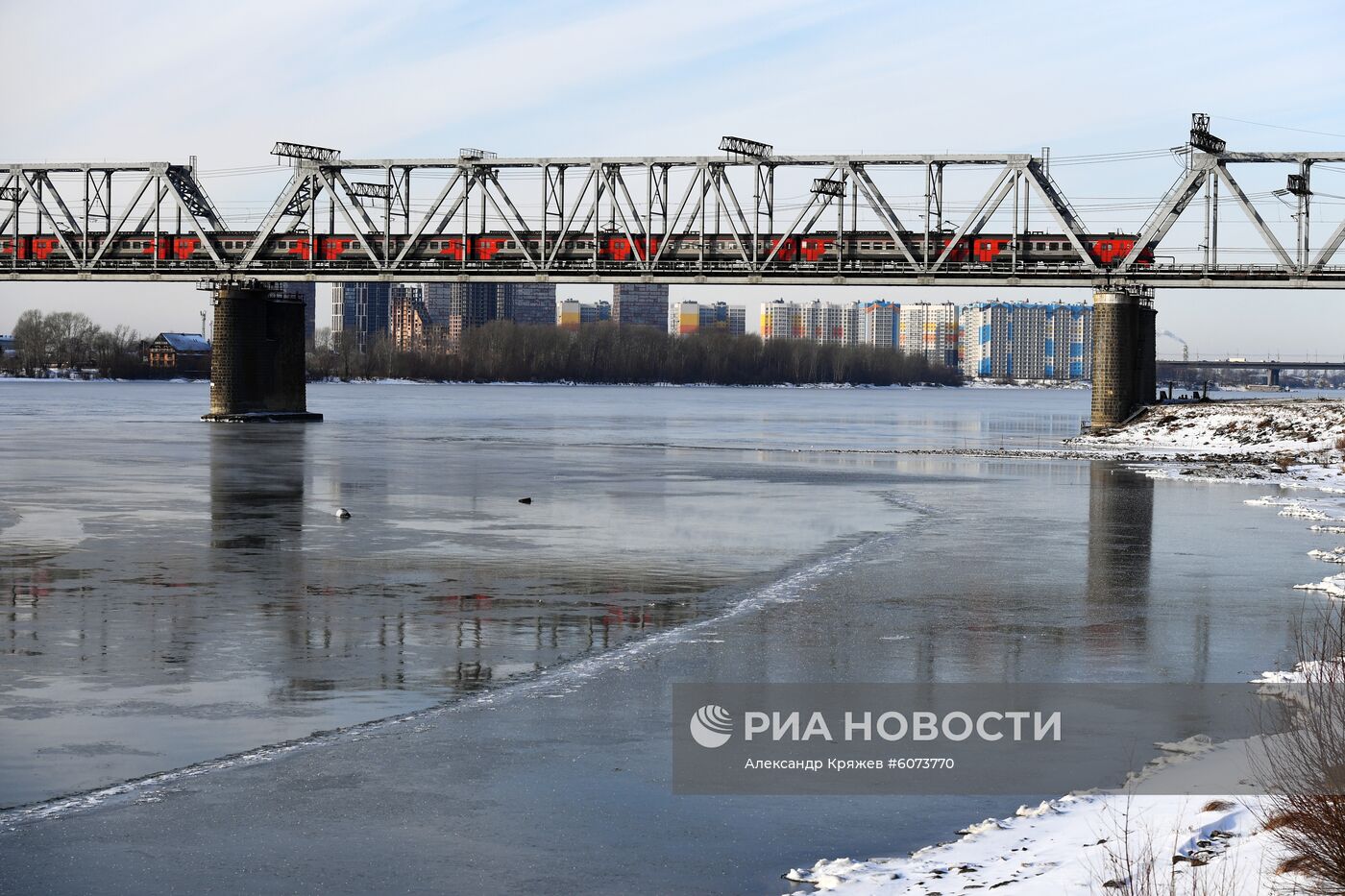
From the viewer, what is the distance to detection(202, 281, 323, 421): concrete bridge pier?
78.4 metres

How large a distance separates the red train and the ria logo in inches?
2702

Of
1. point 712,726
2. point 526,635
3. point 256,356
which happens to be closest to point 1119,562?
point 526,635

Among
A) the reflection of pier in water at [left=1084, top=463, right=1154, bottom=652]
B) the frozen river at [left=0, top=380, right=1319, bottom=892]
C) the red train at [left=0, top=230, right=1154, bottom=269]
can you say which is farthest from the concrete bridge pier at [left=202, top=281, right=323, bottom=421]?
the reflection of pier in water at [left=1084, top=463, right=1154, bottom=652]

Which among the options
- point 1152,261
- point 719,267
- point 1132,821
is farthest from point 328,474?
point 1152,261

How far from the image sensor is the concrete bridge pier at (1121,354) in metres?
70.5

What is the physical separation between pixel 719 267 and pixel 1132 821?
2923 inches

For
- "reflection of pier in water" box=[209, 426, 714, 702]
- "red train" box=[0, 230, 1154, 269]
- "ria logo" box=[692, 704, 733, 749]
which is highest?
"red train" box=[0, 230, 1154, 269]

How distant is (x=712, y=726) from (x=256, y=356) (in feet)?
236

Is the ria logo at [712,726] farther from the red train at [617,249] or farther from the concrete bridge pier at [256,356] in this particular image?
the red train at [617,249]

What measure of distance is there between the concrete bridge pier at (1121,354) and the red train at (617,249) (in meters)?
4.80

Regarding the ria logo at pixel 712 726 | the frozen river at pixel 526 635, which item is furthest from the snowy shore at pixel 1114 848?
the ria logo at pixel 712 726

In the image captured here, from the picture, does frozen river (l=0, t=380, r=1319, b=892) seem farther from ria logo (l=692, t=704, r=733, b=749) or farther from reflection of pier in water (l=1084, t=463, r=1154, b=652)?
ria logo (l=692, t=704, r=733, b=749)

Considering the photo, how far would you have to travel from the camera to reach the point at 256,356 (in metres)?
80.0

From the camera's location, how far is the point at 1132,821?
8.91 meters
